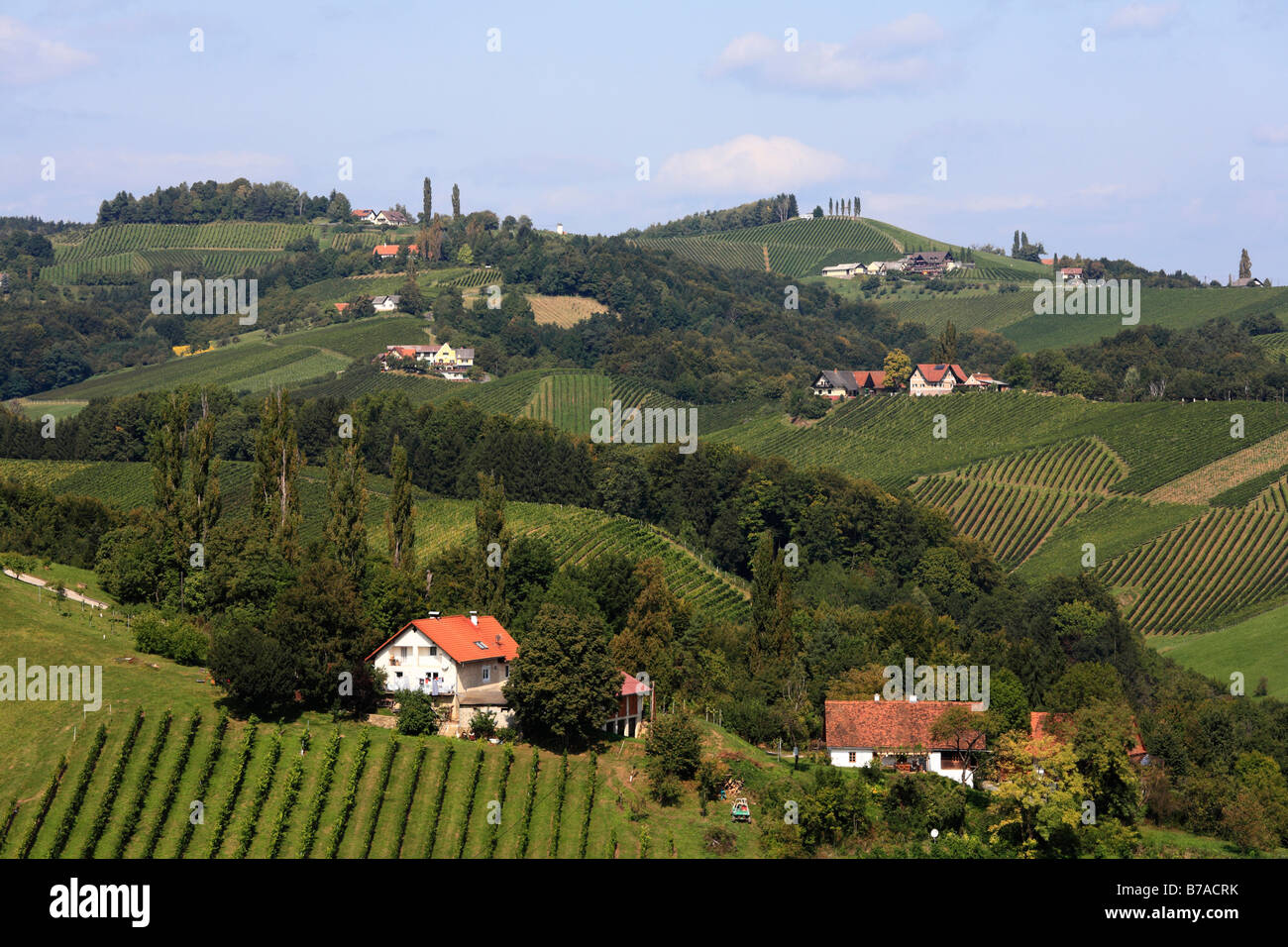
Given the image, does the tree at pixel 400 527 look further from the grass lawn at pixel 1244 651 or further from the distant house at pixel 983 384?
the distant house at pixel 983 384

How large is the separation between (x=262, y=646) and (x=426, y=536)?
50.6m

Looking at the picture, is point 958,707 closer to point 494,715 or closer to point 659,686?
point 659,686

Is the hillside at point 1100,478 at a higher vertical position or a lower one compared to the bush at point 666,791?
higher

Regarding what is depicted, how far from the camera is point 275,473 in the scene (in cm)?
7900

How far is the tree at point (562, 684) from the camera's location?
5784cm

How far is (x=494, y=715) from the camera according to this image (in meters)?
60.7

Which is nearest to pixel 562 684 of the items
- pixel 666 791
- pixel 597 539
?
pixel 666 791

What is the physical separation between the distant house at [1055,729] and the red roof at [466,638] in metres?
26.4

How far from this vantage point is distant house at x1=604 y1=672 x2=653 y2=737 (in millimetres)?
64438

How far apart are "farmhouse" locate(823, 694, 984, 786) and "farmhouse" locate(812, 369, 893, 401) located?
11967 centimetres

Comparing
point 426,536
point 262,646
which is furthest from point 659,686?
point 426,536

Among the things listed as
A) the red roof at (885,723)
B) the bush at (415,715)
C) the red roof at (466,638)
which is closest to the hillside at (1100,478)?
the red roof at (885,723)
